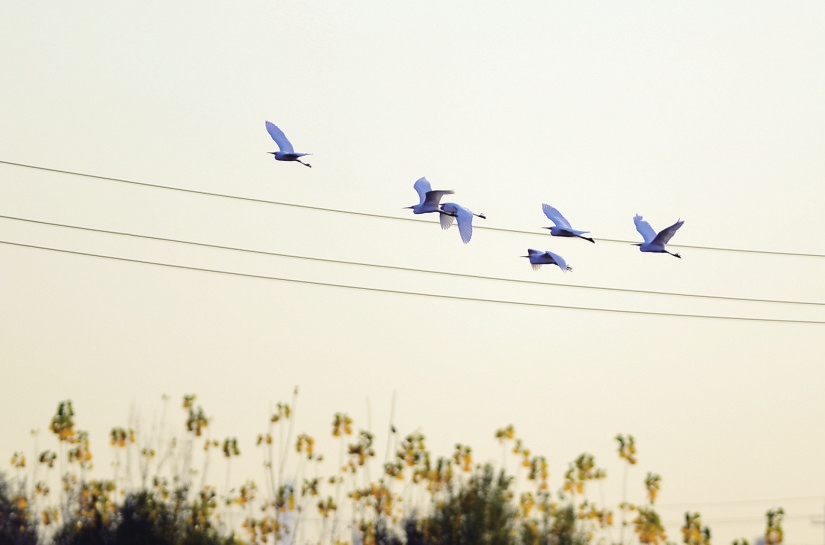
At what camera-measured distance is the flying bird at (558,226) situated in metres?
12.4

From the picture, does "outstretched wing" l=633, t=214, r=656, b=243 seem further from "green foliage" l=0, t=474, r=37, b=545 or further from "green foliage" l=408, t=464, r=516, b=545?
"green foliage" l=0, t=474, r=37, b=545

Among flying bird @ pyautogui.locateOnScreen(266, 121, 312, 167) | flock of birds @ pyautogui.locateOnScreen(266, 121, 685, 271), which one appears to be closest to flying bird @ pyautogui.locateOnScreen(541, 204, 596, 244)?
flock of birds @ pyautogui.locateOnScreen(266, 121, 685, 271)

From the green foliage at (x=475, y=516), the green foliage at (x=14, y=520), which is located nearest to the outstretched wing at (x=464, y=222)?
the green foliage at (x=475, y=516)

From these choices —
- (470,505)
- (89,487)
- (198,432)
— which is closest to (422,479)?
(470,505)

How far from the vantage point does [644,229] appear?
42.7 ft

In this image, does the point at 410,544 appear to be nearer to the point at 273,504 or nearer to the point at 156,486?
the point at 273,504

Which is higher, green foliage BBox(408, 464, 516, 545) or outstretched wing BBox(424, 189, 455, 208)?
outstretched wing BBox(424, 189, 455, 208)

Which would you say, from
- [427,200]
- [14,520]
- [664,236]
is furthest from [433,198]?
[14,520]

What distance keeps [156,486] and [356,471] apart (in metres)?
2.16

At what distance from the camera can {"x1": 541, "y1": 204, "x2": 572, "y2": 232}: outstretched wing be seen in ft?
42.4

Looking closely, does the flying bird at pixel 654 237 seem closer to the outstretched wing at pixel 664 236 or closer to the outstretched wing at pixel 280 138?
the outstretched wing at pixel 664 236

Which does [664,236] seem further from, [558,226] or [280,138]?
[280,138]

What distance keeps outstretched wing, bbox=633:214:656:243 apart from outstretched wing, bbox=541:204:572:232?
0.67 meters

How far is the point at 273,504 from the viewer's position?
1411 cm
